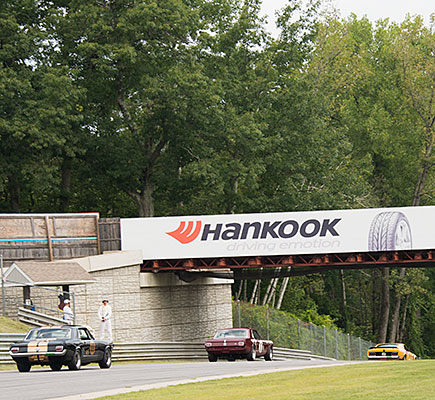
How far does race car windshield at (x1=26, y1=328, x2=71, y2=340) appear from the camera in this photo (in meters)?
24.2

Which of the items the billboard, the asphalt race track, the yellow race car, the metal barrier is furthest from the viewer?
the metal barrier

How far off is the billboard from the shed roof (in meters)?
6.34

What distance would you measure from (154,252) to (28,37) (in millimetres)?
18131

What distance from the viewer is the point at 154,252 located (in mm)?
43062

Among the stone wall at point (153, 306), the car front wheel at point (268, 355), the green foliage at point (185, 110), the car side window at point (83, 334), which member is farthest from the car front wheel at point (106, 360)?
the green foliage at point (185, 110)

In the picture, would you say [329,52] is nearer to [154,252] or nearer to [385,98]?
[385,98]

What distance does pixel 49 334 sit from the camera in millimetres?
24328

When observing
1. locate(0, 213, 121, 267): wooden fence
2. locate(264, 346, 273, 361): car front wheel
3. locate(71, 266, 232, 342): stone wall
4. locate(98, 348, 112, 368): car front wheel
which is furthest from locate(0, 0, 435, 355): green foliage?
locate(98, 348, 112, 368): car front wheel

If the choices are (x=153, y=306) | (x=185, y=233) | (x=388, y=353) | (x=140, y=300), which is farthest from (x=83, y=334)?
(x=388, y=353)

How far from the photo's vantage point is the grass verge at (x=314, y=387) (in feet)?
50.0

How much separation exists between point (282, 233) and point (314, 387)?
2601 cm

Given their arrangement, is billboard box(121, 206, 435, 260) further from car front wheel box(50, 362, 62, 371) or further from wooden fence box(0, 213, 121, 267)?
car front wheel box(50, 362, 62, 371)

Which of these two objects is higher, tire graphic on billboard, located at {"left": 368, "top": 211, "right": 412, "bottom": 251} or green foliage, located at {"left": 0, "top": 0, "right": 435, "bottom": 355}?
green foliage, located at {"left": 0, "top": 0, "right": 435, "bottom": 355}

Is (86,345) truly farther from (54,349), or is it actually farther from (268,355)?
(268,355)
